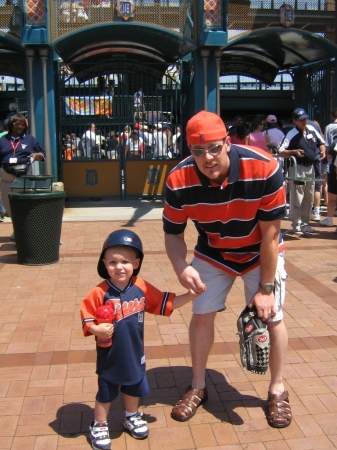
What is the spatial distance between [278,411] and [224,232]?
1.09m

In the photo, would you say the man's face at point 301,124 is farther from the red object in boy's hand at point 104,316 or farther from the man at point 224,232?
the red object in boy's hand at point 104,316

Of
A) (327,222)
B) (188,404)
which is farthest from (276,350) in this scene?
(327,222)

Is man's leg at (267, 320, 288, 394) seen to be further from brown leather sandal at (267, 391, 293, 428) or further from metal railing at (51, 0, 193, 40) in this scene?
metal railing at (51, 0, 193, 40)

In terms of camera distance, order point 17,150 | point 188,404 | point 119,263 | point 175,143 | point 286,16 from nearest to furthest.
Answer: point 119,263 → point 188,404 → point 17,150 → point 286,16 → point 175,143

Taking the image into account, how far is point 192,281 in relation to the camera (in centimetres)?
329

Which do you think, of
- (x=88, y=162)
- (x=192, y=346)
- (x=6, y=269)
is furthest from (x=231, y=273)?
(x=88, y=162)

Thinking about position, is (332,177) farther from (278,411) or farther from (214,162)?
(214,162)

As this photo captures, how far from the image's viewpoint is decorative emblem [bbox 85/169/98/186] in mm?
12625

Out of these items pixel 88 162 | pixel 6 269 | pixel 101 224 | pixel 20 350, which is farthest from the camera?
pixel 88 162

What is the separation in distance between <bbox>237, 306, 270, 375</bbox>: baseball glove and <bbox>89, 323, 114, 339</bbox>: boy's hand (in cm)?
77

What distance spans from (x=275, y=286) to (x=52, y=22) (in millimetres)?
8579

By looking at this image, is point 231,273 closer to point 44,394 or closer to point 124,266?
point 124,266

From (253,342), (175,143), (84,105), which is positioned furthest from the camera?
(175,143)

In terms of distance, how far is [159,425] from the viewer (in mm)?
3566
